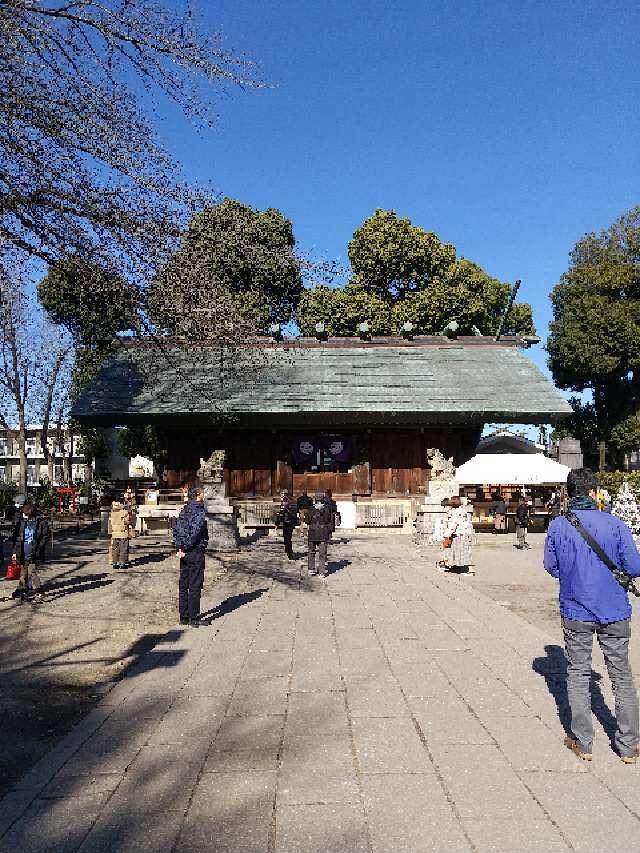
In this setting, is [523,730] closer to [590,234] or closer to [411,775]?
[411,775]

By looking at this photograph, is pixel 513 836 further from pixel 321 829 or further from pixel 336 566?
pixel 336 566

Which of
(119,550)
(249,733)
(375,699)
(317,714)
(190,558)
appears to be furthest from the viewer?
(119,550)

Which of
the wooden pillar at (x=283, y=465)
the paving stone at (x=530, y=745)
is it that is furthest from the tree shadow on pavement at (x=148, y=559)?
the paving stone at (x=530, y=745)

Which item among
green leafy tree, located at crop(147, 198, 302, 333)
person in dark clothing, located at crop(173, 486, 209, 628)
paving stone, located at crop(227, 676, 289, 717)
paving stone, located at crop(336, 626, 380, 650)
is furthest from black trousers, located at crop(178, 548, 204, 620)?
green leafy tree, located at crop(147, 198, 302, 333)

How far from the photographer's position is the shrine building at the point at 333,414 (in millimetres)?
21391

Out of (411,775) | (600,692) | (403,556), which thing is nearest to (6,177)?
(411,775)

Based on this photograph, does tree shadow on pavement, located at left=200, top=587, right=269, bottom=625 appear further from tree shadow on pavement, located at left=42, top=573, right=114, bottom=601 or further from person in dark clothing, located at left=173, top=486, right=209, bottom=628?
tree shadow on pavement, located at left=42, top=573, right=114, bottom=601

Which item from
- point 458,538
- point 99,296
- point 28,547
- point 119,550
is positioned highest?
point 99,296

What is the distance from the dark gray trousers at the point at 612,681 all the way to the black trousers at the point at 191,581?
527cm

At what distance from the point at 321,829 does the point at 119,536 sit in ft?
35.3

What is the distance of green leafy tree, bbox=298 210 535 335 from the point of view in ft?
106

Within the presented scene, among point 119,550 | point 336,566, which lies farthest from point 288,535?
point 119,550

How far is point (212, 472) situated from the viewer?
19.5 metres

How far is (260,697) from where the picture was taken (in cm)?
582
